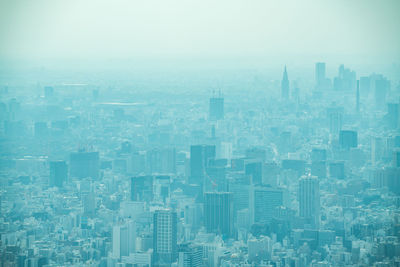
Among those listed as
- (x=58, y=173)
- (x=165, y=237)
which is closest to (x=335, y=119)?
(x=58, y=173)

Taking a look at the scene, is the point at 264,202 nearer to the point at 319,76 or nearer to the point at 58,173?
the point at 58,173

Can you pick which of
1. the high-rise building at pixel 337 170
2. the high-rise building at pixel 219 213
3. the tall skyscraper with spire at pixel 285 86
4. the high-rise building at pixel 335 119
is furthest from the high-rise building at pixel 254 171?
the high-rise building at pixel 335 119

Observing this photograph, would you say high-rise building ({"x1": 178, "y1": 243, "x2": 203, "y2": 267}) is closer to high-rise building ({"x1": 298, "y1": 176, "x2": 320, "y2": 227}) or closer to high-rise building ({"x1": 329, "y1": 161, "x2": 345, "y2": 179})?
high-rise building ({"x1": 298, "y1": 176, "x2": 320, "y2": 227})

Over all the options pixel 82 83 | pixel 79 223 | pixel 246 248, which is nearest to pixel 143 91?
pixel 82 83

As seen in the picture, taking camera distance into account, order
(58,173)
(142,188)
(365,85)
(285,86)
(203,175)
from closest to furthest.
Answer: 1. (142,188)
2. (58,173)
3. (203,175)
4. (285,86)
5. (365,85)

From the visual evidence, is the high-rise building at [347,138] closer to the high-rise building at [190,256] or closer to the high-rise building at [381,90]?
the high-rise building at [381,90]

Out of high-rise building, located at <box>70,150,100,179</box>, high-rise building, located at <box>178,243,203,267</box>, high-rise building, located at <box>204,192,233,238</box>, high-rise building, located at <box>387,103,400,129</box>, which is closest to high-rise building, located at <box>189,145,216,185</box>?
high-rise building, located at <box>204,192,233,238</box>
